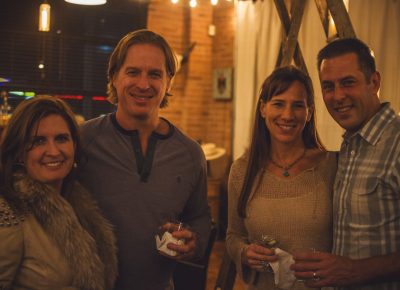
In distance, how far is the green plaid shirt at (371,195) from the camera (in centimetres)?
180

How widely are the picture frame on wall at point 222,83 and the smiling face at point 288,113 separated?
5.78 m

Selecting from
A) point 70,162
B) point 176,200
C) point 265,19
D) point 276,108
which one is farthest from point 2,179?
point 265,19

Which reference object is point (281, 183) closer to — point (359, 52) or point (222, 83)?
point (359, 52)

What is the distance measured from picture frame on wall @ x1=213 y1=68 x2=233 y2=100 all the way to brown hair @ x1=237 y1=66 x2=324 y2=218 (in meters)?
5.68

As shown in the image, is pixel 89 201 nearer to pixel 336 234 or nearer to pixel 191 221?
pixel 191 221

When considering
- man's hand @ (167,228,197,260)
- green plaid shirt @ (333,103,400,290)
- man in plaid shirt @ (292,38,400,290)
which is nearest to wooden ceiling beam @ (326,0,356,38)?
man in plaid shirt @ (292,38,400,290)

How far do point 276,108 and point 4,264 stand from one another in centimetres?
127

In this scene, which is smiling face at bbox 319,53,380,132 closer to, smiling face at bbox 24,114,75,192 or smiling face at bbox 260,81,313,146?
smiling face at bbox 260,81,313,146

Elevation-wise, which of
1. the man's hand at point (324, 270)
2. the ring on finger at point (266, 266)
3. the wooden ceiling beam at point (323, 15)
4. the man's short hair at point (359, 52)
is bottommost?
the ring on finger at point (266, 266)

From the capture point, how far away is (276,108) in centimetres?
218

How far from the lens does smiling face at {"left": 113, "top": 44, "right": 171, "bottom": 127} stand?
214cm

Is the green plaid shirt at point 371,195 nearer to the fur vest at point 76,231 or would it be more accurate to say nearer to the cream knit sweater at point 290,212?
the cream knit sweater at point 290,212

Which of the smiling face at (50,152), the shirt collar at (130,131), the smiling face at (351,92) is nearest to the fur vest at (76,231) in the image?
the smiling face at (50,152)

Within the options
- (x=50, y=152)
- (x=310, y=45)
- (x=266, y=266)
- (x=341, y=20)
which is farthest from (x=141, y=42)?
(x=310, y=45)
